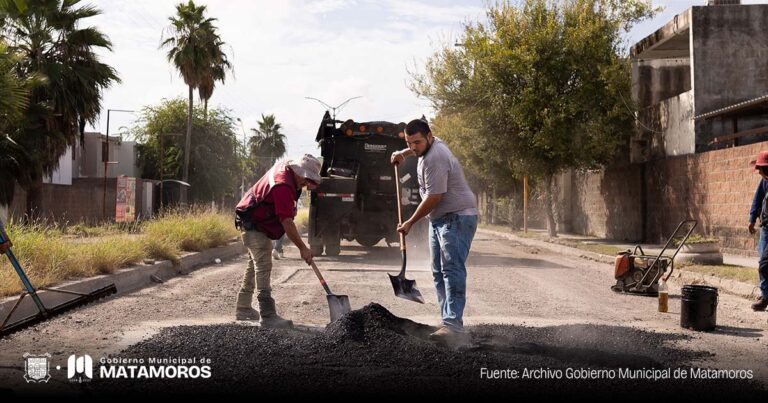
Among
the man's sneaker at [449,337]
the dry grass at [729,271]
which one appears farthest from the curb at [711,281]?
the man's sneaker at [449,337]

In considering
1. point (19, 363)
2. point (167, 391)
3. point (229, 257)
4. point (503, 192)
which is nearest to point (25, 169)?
point (229, 257)

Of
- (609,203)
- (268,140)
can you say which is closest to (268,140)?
(268,140)

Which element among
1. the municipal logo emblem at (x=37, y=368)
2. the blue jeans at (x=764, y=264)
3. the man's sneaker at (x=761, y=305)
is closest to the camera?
the municipal logo emblem at (x=37, y=368)

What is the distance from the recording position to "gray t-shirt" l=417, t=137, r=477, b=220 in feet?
20.4

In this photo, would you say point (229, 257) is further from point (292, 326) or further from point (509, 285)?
point (292, 326)

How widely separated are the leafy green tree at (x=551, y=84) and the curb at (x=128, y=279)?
10661mm

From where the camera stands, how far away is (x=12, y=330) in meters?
5.84

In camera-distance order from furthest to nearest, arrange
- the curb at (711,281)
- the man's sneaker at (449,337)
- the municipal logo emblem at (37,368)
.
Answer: the curb at (711,281), the man's sneaker at (449,337), the municipal logo emblem at (37,368)

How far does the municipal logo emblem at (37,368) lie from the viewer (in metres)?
4.90

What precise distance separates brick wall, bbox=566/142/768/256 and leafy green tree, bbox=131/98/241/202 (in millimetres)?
21794

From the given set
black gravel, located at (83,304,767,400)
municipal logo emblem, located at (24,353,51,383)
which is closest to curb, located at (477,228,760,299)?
black gravel, located at (83,304,767,400)

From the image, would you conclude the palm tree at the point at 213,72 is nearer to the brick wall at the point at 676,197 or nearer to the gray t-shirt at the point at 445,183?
the brick wall at the point at 676,197

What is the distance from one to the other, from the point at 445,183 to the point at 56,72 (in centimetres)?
1778

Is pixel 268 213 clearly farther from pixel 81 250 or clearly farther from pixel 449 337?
pixel 81 250
